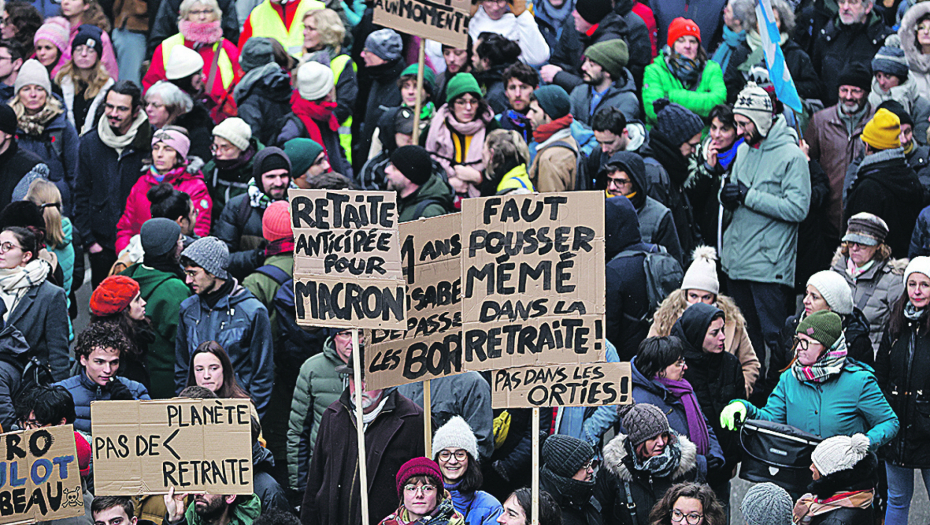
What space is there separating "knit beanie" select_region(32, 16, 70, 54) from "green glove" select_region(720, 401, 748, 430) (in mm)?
7715

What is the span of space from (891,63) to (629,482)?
17.2 feet

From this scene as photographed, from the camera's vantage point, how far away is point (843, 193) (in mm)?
10188

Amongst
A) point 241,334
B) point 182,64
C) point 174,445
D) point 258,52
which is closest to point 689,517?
point 174,445

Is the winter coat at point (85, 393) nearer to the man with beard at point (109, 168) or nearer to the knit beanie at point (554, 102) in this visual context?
the man with beard at point (109, 168)

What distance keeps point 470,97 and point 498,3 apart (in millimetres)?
2533

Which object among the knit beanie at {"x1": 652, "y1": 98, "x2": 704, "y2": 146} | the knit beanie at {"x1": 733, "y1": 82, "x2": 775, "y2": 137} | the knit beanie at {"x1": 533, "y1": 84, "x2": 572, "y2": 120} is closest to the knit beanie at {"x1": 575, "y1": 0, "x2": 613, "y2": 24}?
the knit beanie at {"x1": 652, "y1": 98, "x2": 704, "y2": 146}

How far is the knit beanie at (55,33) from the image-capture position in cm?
1211

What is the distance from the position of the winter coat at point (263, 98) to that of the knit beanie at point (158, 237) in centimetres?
263

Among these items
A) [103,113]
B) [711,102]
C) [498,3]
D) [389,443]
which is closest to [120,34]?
[103,113]

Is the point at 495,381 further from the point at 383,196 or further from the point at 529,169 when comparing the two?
the point at 529,169

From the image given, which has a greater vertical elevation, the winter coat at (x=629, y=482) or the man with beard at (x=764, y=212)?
the man with beard at (x=764, y=212)

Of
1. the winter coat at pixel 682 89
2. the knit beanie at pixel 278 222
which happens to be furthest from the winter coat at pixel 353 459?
the winter coat at pixel 682 89

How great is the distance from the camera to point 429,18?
988cm

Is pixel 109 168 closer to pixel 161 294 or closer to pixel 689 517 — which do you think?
pixel 161 294
